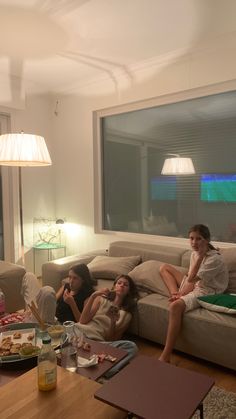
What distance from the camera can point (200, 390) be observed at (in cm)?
129

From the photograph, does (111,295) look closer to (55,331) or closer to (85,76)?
(55,331)

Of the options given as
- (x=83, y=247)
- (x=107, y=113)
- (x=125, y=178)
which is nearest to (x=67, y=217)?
(x=83, y=247)

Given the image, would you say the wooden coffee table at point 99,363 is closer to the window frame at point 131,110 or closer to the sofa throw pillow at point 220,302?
the sofa throw pillow at point 220,302

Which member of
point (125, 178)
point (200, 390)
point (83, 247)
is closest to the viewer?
point (200, 390)

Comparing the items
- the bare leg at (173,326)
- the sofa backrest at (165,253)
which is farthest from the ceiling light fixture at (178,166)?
the bare leg at (173,326)

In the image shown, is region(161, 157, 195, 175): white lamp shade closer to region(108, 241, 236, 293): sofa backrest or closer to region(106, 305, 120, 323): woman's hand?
region(108, 241, 236, 293): sofa backrest

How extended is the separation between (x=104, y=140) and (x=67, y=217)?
1.23 m

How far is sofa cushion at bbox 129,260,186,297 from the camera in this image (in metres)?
2.88

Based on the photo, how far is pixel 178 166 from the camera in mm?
3596

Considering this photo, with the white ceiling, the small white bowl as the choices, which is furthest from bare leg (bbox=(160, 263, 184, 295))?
the white ceiling

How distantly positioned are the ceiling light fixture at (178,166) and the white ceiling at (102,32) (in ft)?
3.56

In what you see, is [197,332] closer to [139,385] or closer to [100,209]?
[139,385]

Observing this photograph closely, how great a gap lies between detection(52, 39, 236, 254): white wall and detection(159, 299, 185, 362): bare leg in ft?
5.58

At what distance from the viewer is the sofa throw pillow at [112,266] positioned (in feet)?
10.5
